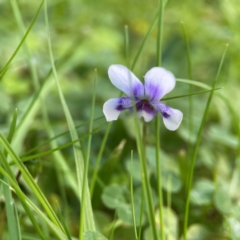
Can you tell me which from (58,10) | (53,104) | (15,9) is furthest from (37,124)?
(58,10)

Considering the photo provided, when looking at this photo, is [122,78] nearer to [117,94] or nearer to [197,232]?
[197,232]

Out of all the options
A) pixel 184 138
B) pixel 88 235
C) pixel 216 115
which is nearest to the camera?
pixel 88 235

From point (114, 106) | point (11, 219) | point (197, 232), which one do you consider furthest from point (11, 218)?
point (197, 232)

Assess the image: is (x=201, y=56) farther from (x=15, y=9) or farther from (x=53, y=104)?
(x=15, y=9)

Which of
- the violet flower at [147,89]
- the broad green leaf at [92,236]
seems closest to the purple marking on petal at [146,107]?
the violet flower at [147,89]

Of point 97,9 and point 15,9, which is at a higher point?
point 97,9

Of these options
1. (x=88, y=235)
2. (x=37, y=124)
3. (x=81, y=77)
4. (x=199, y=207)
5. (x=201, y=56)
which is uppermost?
(x=201, y=56)

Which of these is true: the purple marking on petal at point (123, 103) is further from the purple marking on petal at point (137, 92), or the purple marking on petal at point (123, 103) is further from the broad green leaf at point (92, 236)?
the broad green leaf at point (92, 236)

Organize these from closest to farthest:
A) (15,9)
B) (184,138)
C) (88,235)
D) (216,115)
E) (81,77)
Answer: (88,235) → (15,9) → (184,138) → (216,115) → (81,77)
